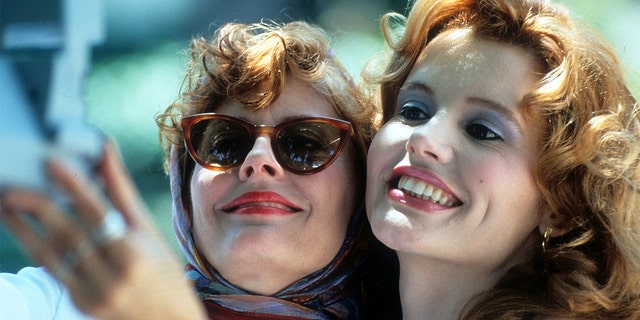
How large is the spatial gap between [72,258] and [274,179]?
35.5 inches

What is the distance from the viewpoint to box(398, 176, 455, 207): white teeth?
1.38 metres

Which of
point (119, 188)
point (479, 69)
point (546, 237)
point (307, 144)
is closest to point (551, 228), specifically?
point (546, 237)

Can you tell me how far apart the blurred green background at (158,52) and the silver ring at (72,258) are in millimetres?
59

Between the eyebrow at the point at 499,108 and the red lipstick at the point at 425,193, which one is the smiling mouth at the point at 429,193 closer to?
the red lipstick at the point at 425,193

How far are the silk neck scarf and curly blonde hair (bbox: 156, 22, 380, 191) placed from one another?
107mm

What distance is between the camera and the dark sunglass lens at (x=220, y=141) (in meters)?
1.52

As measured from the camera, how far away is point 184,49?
152 cm

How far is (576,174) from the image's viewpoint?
1.44 metres

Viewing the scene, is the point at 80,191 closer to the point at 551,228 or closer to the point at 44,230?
the point at 44,230

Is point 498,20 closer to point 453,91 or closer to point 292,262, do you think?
point 453,91

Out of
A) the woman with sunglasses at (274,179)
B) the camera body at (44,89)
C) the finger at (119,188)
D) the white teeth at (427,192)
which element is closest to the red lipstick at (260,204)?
the woman with sunglasses at (274,179)

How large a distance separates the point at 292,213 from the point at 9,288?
Answer: 0.58 meters

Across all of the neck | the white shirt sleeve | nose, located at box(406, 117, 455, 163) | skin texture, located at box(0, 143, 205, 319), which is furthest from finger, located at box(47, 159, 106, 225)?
the neck

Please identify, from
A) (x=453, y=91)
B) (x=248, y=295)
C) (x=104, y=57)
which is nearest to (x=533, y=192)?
(x=453, y=91)
